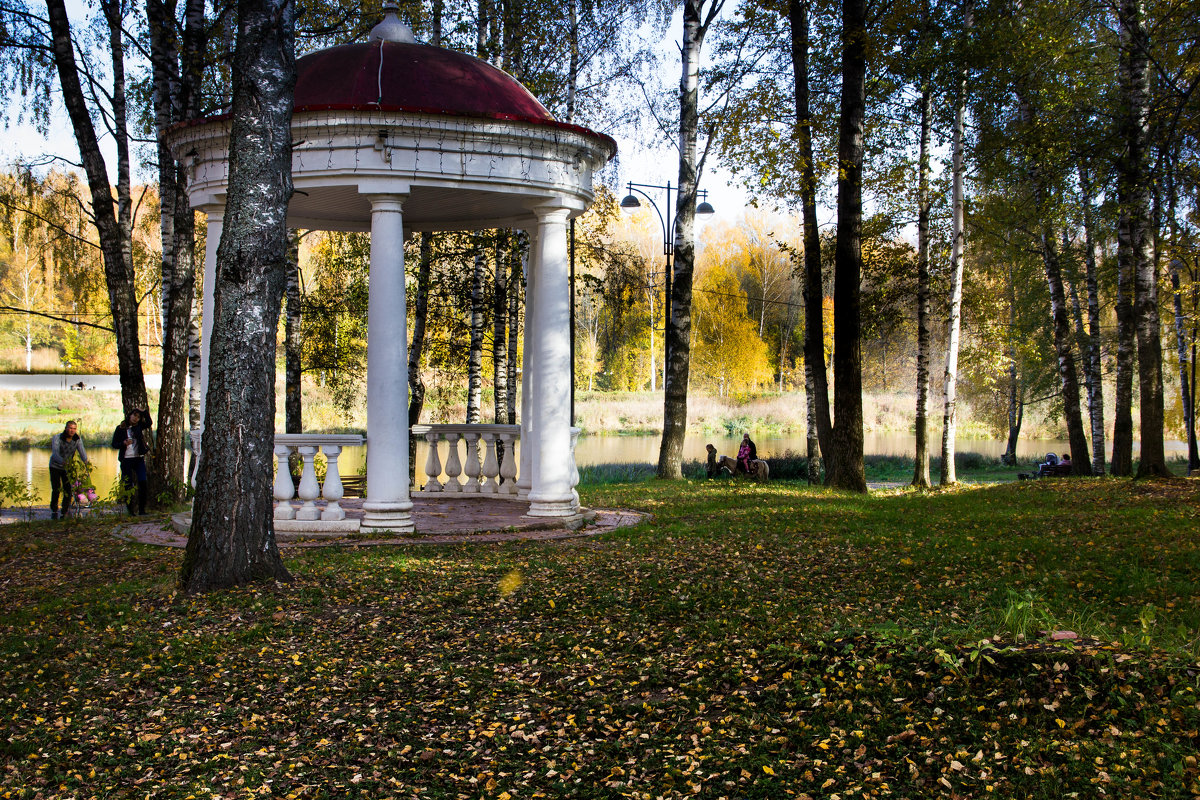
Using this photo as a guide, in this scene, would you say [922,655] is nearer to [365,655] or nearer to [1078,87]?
[365,655]

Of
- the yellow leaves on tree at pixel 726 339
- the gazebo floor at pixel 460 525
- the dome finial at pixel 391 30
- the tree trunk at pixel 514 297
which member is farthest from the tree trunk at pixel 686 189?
the yellow leaves on tree at pixel 726 339

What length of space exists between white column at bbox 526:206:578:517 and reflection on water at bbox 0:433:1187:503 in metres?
14.7

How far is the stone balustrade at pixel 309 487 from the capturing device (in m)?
9.22

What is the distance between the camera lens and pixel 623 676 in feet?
16.2

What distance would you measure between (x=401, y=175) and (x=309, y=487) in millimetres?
3463

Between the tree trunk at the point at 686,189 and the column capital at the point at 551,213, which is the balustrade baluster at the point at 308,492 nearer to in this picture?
the column capital at the point at 551,213

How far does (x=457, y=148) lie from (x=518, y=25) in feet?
32.8

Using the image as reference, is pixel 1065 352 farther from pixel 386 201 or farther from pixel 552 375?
pixel 386 201

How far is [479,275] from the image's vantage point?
1738 cm

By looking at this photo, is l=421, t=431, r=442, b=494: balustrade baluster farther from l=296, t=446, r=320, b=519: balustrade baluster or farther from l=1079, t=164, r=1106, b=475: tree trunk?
l=1079, t=164, r=1106, b=475: tree trunk

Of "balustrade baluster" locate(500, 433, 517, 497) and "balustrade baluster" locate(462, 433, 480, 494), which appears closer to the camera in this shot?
"balustrade baluster" locate(500, 433, 517, 497)

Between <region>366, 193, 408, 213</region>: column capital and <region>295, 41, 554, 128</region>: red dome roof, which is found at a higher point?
<region>295, 41, 554, 128</region>: red dome roof

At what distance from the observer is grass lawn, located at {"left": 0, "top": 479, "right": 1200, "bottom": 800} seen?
3.77 metres

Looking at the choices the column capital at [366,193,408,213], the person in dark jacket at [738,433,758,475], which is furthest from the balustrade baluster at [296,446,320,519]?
the person in dark jacket at [738,433,758,475]
